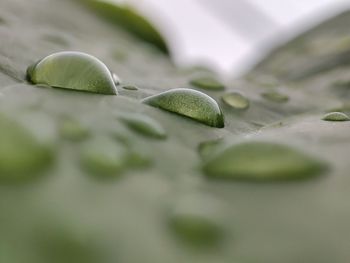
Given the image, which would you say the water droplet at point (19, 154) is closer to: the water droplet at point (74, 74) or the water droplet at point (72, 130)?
the water droplet at point (72, 130)

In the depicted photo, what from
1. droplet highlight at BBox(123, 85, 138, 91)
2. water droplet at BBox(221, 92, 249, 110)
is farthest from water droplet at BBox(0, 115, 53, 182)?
water droplet at BBox(221, 92, 249, 110)

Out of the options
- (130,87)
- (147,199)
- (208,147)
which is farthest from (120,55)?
(147,199)

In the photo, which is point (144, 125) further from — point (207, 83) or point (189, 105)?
point (207, 83)

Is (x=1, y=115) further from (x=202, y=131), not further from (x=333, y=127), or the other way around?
(x=333, y=127)

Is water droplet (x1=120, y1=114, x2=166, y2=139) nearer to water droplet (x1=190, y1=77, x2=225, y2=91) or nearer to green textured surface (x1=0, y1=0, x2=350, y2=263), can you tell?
green textured surface (x1=0, y1=0, x2=350, y2=263)

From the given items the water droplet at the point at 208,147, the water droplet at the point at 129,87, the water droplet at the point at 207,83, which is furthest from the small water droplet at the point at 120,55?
the water droplet at the point at 208,147

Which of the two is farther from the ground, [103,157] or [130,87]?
[130,87]

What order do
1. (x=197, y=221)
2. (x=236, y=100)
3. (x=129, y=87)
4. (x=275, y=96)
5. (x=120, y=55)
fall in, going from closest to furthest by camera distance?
(x=197, y=221), (x=129, y=87), (x=236, y=100), (x=275, y=96), (x=120, y=55)
